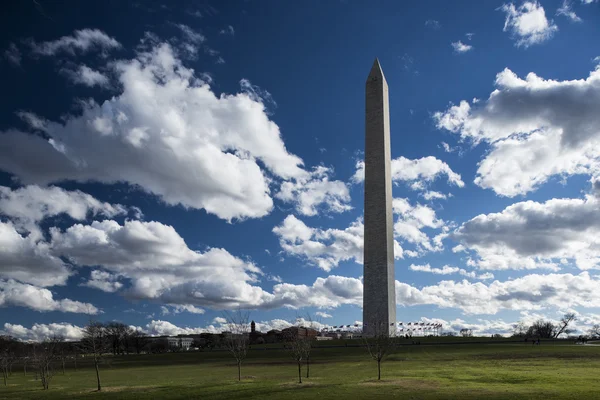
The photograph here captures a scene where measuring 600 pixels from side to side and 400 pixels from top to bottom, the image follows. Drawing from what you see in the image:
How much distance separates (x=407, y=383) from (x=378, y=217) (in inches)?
1678

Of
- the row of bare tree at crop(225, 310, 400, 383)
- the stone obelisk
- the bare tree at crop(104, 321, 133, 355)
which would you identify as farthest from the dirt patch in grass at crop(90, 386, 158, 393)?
the bare tree at crop(104, 321, 133, 355)

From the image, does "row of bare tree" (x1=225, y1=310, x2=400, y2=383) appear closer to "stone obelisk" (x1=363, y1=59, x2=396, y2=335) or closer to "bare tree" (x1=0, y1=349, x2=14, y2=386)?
"stone obelisk" (x1=363, y1=59, x2=396, y2=335)

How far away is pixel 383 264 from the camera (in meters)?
66.0

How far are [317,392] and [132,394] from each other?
9.85m

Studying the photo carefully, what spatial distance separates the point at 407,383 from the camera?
25.7 metres

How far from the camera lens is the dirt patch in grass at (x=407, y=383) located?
24020mm

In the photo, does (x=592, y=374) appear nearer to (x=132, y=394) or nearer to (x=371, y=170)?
(x=132, y=394)

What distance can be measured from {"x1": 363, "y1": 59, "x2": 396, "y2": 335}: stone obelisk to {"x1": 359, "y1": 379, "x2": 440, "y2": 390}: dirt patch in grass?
3579 centimetres

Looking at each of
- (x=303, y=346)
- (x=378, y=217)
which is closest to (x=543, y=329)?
(x=378, y=217)

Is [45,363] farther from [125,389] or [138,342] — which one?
[138,342]

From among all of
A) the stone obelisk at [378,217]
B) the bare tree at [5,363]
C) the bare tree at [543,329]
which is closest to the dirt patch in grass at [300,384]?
the bare tree at [5,363]

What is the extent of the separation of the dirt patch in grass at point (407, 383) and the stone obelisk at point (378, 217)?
35787 mm

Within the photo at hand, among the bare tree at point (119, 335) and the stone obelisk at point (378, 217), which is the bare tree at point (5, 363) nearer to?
the stone obelisk at point (378, 217)

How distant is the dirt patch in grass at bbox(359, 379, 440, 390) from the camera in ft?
78.8
